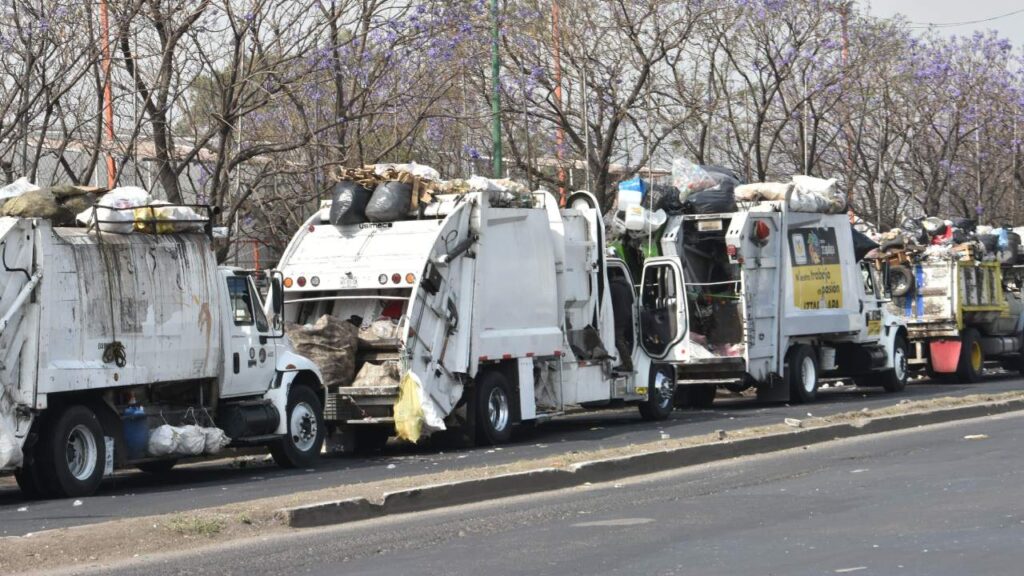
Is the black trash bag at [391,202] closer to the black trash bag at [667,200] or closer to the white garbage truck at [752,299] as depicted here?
the white garbage truck at [752,299]

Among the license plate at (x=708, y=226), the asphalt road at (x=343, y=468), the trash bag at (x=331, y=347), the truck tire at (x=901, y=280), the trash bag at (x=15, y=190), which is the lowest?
the asphalt road at (x=343, y=468)

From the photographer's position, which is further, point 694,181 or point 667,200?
point 694,181

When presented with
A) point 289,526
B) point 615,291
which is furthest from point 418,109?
point 289,526

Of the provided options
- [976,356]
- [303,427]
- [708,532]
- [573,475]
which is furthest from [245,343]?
[976,356]

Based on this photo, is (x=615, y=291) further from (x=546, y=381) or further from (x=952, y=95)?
(x=952, y=95)

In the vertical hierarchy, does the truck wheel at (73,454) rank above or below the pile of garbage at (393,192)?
below

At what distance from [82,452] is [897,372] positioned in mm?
15601

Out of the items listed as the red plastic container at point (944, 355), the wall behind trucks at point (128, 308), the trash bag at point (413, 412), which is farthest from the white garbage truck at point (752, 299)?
the wall behind trucks at point (128, 308)

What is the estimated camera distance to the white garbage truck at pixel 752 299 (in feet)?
68.6

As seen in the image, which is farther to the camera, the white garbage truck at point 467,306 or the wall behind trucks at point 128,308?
the white garbage truck at point 467,306

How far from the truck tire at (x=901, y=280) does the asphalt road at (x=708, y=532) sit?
13999 mm

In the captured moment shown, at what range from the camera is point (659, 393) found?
66.7 ft

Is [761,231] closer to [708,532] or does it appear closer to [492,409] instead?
[492,409]

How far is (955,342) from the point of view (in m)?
27.0
